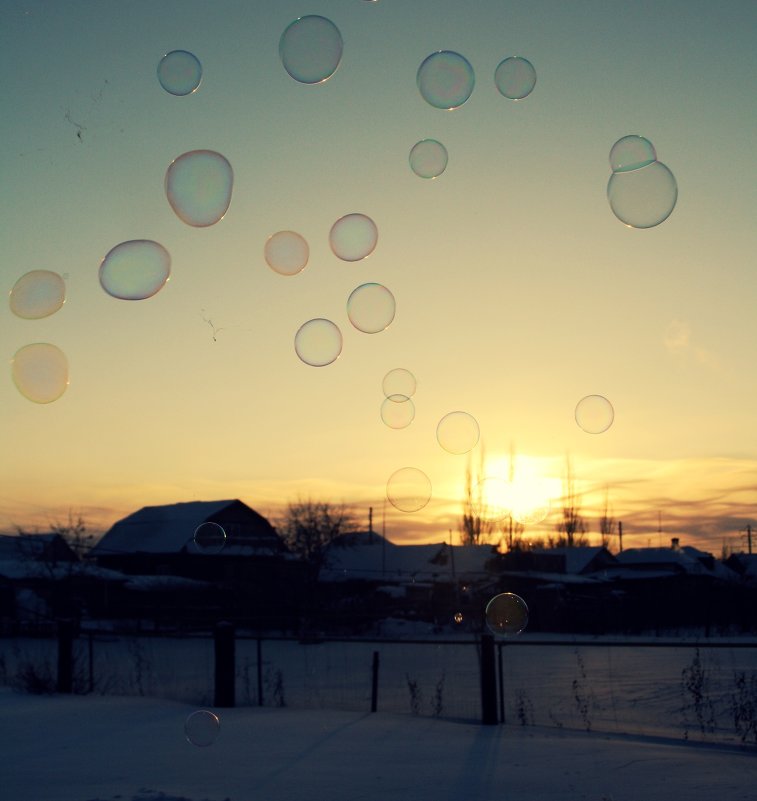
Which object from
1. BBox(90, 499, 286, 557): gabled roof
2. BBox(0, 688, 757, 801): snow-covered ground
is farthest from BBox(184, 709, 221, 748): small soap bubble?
BBox(90, 499, 286, 557): gabled roof

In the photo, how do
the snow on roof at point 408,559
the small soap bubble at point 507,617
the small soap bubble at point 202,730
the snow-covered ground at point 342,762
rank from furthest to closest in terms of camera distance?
the snow on roof at point 408,559 < the small soap bubble at point 507,617 < the small soap bubble at point 202,730 < the snow-covered ground at point 342,762

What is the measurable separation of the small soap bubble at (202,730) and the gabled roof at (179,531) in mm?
34596

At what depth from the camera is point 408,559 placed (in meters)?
54.8

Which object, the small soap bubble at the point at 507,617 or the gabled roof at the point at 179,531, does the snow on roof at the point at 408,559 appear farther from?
Answer: the small soap bubble at the point at 507,617

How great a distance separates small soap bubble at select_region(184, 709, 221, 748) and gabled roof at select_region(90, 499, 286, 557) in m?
34.6

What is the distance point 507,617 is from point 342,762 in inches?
196

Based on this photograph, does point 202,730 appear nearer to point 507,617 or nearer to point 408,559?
point 507,617

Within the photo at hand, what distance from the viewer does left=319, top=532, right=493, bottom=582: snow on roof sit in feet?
167

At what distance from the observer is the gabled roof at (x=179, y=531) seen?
42969 mm

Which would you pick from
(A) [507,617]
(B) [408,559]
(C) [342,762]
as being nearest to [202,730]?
(C) [342,762]

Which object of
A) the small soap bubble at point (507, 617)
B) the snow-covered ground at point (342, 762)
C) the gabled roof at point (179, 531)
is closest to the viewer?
the snow-covered ground at point (342, 762)

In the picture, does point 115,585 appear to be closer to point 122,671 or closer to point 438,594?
point 438,594

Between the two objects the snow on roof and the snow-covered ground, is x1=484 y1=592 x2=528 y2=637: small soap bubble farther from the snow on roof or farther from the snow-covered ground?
the snow on roof

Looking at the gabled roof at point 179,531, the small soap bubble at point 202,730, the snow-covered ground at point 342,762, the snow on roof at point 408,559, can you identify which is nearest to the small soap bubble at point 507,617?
the snow-covered ground at point 342,762
